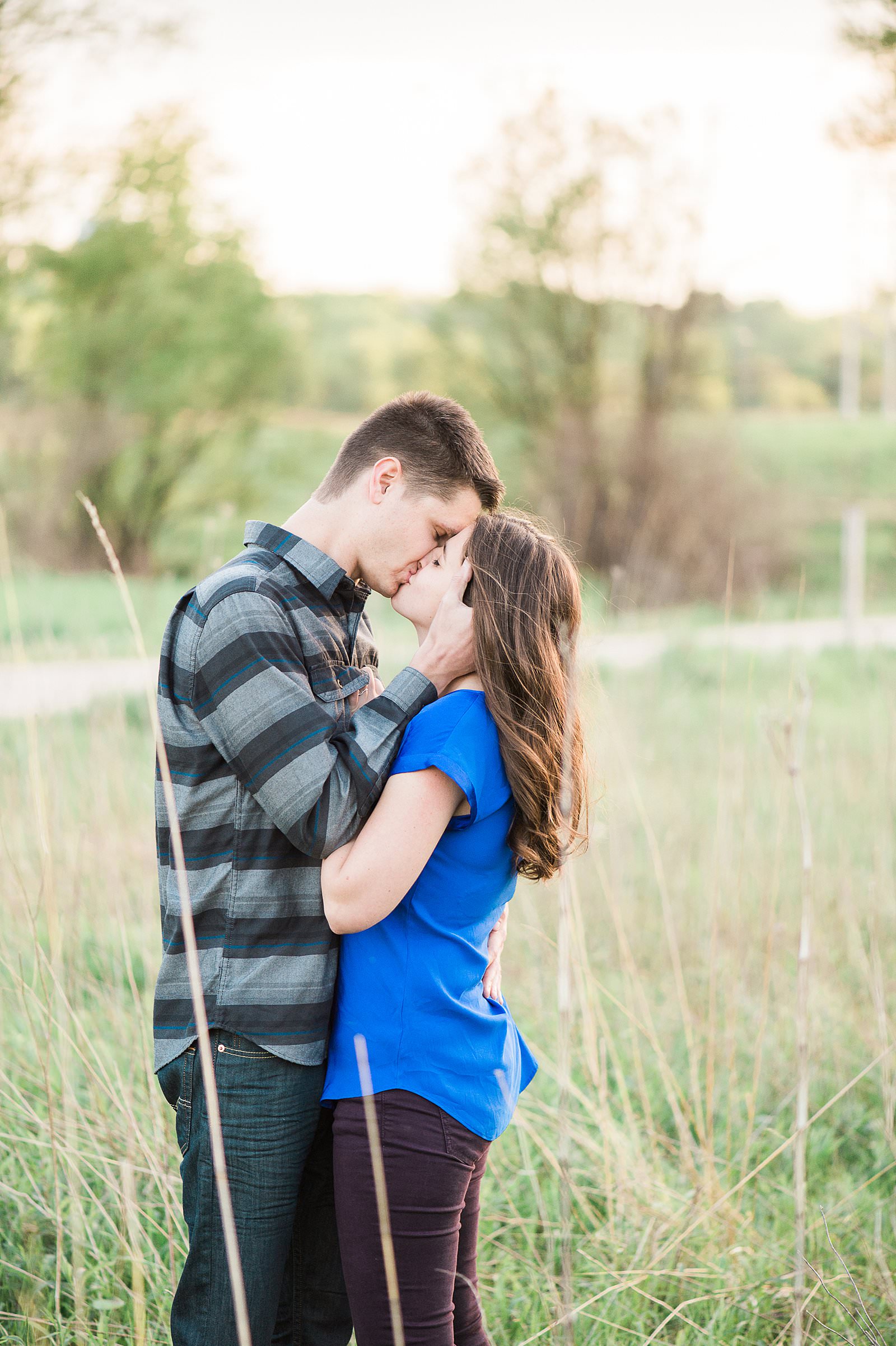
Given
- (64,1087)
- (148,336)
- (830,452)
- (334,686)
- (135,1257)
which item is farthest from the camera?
(830,452)

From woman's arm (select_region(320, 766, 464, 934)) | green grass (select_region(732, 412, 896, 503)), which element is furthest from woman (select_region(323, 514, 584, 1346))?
green grass (select_region(732, 412, 896, 503))

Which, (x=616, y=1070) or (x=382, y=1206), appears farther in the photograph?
(x=616, y=1070)

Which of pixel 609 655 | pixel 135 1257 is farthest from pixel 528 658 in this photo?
pixel 609 655

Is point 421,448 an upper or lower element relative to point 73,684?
upper

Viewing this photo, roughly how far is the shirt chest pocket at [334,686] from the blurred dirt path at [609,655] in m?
0.25

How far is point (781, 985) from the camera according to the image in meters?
3.66

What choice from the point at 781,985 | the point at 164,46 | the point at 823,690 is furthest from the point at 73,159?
the point at 781,985

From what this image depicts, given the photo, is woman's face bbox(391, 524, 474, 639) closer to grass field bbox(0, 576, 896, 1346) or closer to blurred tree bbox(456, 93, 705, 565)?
grass field bbox(0, 576, 896, 1346)

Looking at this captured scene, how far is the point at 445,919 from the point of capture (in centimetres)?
154

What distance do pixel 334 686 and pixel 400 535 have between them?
12.0 inches

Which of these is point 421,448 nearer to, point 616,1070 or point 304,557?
point 304,557

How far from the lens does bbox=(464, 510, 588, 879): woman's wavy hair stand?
1538mm

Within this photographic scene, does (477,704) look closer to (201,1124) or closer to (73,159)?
(201,1124)

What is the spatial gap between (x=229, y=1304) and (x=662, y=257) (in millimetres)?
15281
